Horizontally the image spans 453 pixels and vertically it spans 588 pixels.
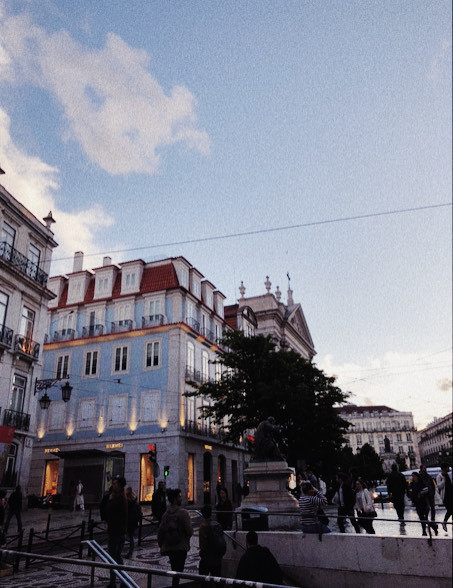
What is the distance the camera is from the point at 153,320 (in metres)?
35.4

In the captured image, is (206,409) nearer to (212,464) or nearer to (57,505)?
(212,464)

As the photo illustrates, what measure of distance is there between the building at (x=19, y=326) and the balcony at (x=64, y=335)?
12.3m

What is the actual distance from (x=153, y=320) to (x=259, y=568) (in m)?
29.9

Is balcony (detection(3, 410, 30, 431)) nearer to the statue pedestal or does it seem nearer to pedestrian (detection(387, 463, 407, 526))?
the statue pedestal

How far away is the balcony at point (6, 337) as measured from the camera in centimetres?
2213

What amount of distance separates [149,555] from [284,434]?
61.5ft

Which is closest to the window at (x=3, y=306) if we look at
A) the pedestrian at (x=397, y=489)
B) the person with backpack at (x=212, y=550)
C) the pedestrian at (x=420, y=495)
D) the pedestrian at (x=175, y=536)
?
the pedestrian at (x=397, y=489)

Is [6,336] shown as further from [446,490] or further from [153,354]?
[446,490]

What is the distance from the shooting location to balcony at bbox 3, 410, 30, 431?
2189 centimetres

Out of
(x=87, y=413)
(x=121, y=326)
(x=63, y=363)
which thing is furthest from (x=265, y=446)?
(x=63, y=363)

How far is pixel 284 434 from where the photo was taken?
97.1 ft

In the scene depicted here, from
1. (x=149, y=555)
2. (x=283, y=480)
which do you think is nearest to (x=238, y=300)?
(x=283, y=480)

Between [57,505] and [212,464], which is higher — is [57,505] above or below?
below

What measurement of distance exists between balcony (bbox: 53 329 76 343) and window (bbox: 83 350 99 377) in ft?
6.58
